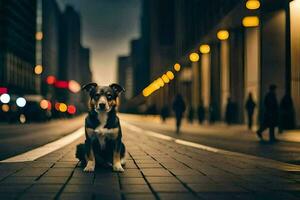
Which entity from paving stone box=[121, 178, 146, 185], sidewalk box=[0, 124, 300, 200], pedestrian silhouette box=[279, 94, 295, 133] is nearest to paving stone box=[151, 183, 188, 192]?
sidewalk box=[0, 124, 300, 200]

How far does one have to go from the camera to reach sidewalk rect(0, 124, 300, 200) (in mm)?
5766

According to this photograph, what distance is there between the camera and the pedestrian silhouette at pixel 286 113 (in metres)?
21.6

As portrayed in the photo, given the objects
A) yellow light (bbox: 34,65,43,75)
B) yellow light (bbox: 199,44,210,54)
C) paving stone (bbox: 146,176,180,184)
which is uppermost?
yellow light (bbox: 34,65,43,75)

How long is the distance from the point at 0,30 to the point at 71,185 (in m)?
82.4

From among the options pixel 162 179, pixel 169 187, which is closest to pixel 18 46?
pixel 162 179

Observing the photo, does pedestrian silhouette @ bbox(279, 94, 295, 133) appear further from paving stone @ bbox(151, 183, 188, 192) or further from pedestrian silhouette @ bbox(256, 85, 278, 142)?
paving stone @ bbox(151, 183, 188, 192)

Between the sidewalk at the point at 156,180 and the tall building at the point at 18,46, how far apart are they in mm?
77026

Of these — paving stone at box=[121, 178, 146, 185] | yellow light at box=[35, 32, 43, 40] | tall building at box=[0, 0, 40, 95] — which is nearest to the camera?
paving stone at box=[121, 178, 146, 185]

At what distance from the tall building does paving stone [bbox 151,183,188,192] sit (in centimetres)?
7958

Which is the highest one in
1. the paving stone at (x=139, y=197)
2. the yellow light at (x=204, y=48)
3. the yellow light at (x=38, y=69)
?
the yellow light at (x=38, y=69)

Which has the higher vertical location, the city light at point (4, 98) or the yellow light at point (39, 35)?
the yellow light at point (39, 35)

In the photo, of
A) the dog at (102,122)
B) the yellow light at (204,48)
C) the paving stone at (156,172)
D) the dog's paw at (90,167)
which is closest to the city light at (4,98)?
the yellow light at (204,48)

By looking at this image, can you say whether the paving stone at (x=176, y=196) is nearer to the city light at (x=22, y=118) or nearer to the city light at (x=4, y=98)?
the city light at (x=22, y=118)

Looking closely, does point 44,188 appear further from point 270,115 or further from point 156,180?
point 270,115
